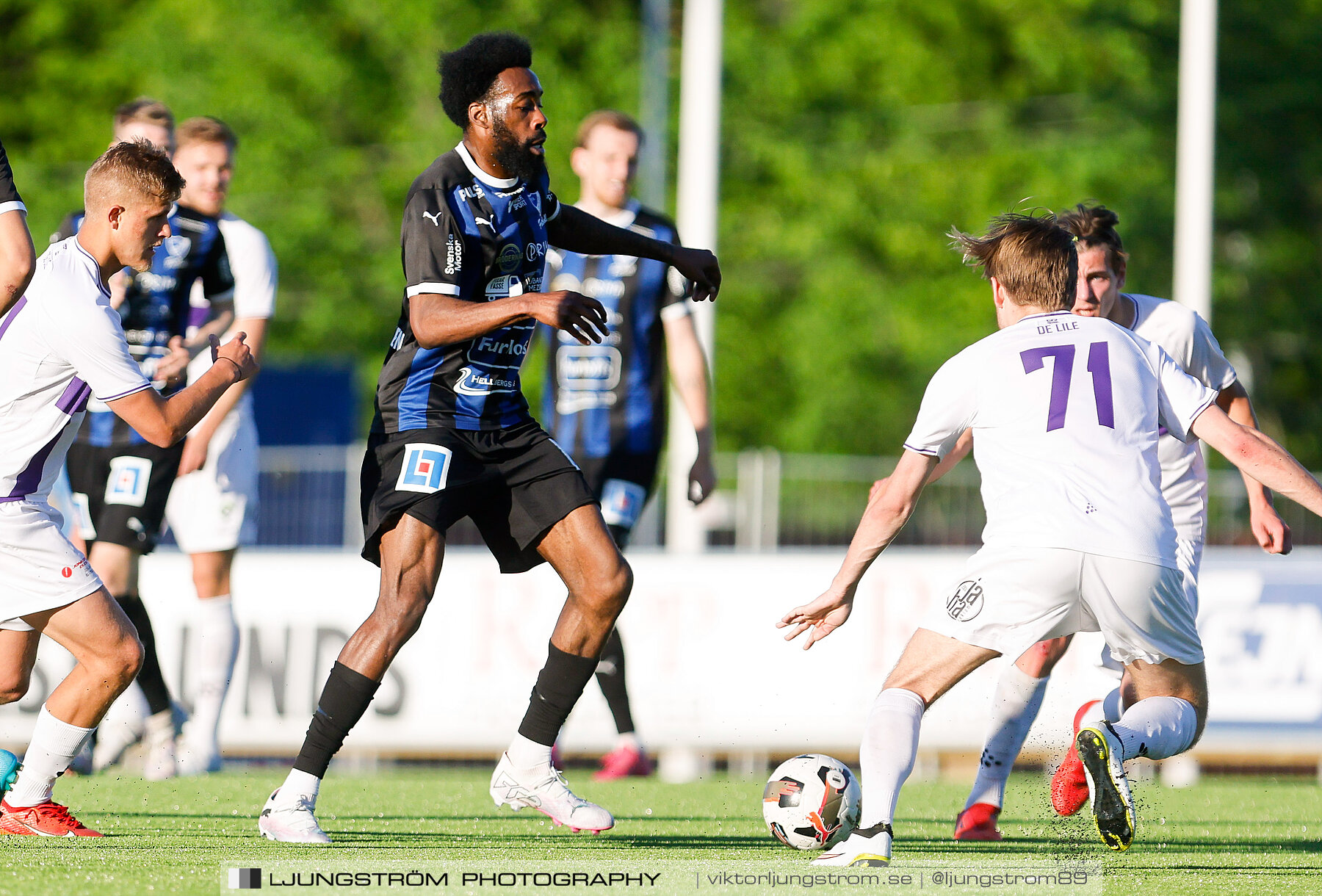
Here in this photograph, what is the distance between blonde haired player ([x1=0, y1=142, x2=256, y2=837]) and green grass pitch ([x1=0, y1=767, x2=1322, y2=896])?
42 cm

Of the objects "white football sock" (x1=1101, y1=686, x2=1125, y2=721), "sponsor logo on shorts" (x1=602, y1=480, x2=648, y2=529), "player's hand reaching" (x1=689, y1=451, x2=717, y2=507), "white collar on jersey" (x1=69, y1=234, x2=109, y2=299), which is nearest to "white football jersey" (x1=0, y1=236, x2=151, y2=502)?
"white collar on jersey" (x1=69, y1=234, x2=109, y2=299)

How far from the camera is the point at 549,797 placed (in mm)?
5891

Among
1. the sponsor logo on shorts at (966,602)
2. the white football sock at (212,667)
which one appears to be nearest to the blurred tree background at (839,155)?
the white football sock at (212,667)

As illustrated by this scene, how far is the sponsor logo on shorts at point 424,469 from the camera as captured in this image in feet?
18.3

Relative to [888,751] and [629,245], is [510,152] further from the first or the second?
[888,751]

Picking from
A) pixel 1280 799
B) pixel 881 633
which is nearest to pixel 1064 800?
pixel 1280 799

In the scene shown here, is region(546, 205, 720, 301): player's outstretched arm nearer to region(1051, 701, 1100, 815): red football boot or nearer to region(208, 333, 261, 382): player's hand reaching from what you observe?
region(208, 333, 261, 382): player's hand reaching

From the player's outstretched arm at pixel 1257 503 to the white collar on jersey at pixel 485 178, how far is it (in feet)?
7.88

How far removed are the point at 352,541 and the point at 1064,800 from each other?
976cm

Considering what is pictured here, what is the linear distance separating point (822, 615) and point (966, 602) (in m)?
0.42

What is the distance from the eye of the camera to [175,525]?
8422mm

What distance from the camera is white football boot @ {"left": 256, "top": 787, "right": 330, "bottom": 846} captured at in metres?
5.36

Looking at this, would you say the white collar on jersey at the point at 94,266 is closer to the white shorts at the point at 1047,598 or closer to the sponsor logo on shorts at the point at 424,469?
the sponsor logo on shorts at the point at 424,469

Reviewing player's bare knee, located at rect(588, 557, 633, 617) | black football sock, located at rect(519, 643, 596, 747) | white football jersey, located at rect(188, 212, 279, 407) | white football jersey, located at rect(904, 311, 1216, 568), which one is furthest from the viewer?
white football jersey, located at rect(188, 212, 279, 407)
